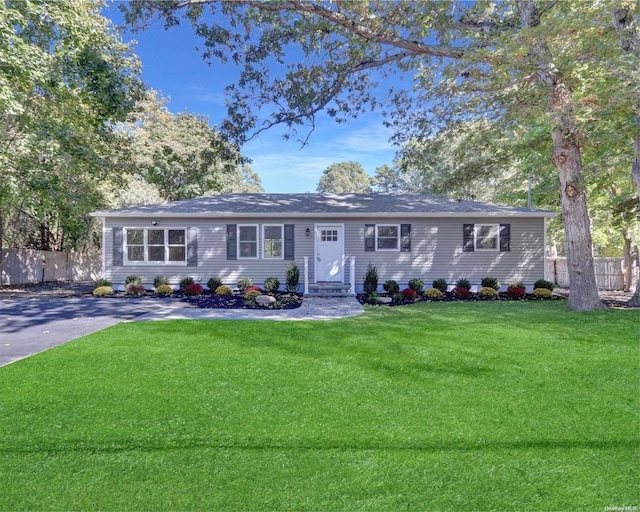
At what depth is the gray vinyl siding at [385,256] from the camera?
12.7 metres

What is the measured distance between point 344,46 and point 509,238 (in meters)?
8.17

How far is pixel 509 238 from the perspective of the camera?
1271 centimetres

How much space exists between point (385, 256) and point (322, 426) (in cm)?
1021

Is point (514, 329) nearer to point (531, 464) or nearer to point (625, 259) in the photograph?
point (531, 464)

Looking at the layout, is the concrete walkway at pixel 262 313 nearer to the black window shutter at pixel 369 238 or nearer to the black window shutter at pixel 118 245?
the black window shutter at pixel 369 238

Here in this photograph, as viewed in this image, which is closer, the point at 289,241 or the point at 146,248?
the point at 289,241

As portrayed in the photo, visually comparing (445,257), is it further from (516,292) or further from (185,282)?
(185,282)

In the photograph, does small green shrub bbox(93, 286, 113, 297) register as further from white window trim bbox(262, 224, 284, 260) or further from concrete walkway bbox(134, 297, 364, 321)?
white window trim bbox(262, 224, 284, 260)

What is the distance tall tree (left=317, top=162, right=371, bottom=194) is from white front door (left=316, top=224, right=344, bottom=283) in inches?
1557

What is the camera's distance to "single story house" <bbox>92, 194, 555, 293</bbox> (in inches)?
500

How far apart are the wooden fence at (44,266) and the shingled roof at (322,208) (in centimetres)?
591

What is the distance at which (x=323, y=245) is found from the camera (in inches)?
506

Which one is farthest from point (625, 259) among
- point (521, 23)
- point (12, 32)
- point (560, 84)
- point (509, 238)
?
point (12, 32)

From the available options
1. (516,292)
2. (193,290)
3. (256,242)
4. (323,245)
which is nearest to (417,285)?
(516,292)
